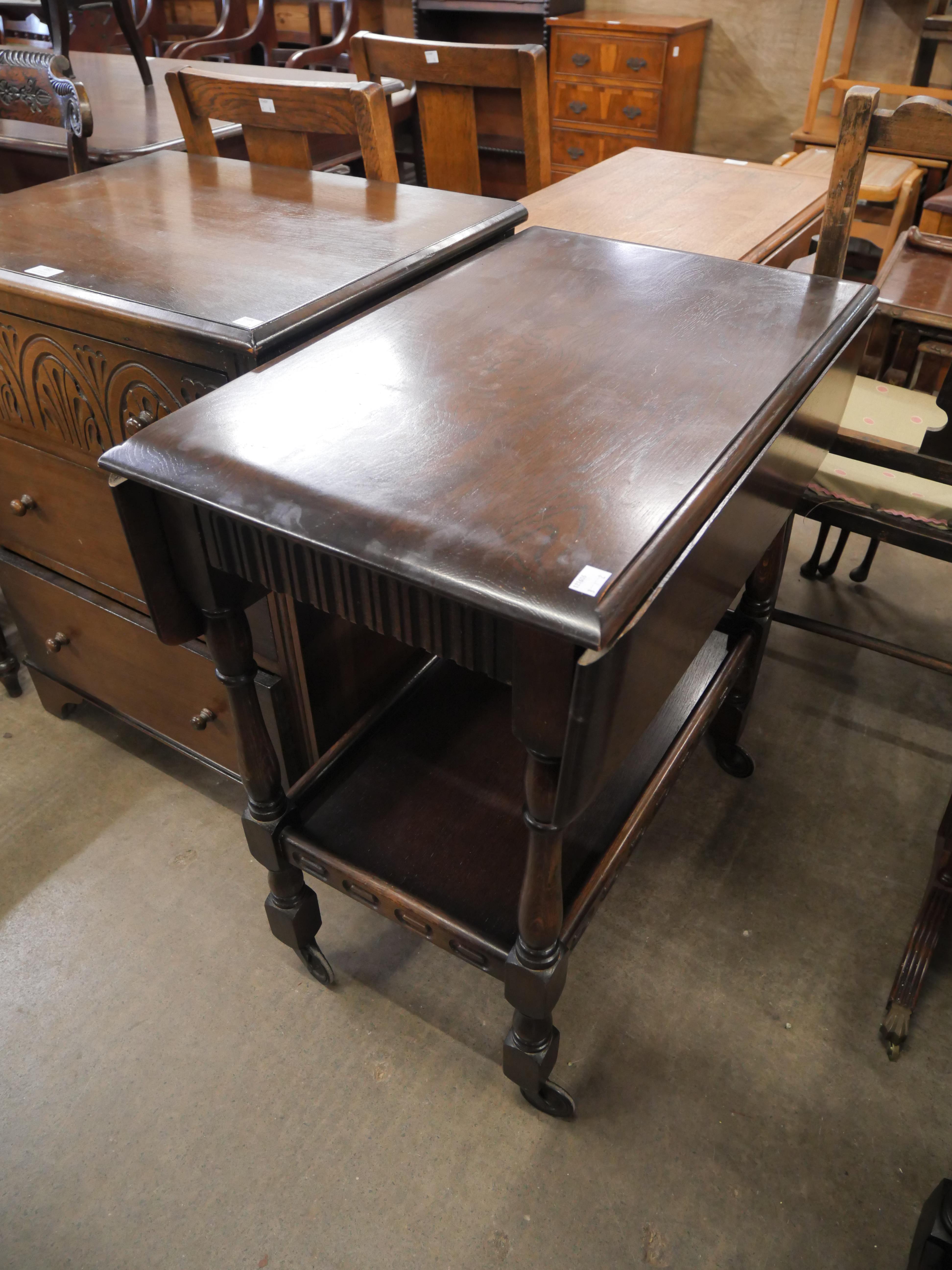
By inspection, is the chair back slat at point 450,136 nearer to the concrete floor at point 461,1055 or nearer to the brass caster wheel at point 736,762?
the brass caster wheel at point 736,762

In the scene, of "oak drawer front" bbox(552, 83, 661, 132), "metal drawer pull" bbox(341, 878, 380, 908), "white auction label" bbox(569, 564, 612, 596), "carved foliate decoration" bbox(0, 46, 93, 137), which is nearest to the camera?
"white auction label" bbox(569, 564, 612, 596)

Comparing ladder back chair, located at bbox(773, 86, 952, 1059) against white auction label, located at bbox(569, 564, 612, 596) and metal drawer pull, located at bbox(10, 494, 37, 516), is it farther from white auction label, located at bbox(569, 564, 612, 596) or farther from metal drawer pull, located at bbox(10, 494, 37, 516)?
metal drawer pull, located at bbox(10, 494, 37, 516)

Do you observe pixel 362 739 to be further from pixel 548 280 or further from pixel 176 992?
pixel 548 280

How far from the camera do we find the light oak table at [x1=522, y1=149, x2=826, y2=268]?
1.54 meters

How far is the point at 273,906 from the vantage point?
49.7 inches

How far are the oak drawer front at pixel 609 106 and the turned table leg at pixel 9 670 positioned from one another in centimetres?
337

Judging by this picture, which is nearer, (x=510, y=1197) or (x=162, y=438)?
(x=162, y=438)

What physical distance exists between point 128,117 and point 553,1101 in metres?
2.40

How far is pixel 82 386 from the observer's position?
1.16 metres

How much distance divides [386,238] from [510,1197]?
4.18 feet

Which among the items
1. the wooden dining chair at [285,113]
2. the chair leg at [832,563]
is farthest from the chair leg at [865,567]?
the wooden dining chair at [285,113]

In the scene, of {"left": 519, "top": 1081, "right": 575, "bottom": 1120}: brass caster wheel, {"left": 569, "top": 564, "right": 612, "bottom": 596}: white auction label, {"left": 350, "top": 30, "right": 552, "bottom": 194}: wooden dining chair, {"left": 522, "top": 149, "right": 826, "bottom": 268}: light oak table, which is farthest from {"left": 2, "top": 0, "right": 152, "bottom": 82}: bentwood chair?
{"left": 519, "top": 1081, "right": 575, "bottom": 1120}: brass caster wheel

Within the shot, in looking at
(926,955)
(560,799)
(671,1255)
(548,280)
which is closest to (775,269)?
(548,280)

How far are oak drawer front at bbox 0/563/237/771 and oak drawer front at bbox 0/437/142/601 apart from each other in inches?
2.3
